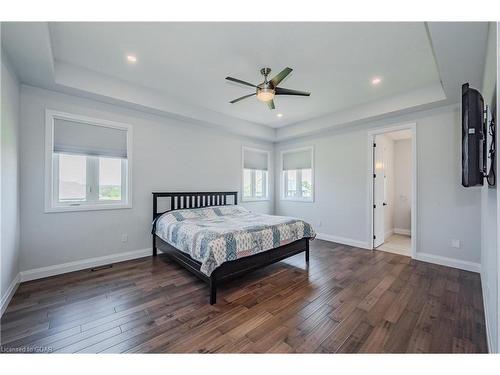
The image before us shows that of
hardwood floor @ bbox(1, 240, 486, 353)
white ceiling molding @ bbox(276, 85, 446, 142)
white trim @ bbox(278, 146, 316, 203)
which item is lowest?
hardwood floor @ bbox(1, 240, 486, 353)

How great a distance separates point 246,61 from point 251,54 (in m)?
0.15

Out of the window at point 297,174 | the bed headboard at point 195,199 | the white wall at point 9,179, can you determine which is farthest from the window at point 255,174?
the white wall at point 9,179

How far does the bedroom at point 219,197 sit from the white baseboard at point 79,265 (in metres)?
0.02

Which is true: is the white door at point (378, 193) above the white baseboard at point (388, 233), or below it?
above

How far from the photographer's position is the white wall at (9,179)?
7.05ft

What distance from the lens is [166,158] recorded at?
408cm

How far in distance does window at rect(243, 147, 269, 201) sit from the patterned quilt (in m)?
2.06

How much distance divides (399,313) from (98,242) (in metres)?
4.08

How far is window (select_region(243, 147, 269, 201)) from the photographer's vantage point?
556 centimetres

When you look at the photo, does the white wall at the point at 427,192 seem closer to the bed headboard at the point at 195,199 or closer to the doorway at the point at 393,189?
the doorway at the point at 393,189

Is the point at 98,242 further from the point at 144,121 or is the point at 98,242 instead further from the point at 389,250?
the point at 389,250

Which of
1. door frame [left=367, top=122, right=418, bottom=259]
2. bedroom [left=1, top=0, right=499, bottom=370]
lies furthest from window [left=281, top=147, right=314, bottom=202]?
door frame [left=367, top=122, right=418, bottom=259]

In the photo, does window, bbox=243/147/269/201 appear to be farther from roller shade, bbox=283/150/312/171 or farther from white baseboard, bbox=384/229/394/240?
white baseboard, bbox=384/229/394/240
